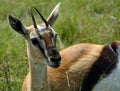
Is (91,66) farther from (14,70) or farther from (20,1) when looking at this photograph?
(20,1)

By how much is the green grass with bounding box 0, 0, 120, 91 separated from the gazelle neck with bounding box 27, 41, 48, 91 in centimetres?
81

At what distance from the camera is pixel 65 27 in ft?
28.7

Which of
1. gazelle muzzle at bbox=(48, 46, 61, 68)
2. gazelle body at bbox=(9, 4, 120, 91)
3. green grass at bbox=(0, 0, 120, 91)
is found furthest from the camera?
green grass at bbox=(0, 0, 120, 91)

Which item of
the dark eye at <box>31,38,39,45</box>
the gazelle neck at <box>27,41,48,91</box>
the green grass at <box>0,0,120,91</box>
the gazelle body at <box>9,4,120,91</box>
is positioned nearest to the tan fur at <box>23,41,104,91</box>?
the gazelle body at <box>9,4,120,91</box>

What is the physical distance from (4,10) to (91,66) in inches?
146

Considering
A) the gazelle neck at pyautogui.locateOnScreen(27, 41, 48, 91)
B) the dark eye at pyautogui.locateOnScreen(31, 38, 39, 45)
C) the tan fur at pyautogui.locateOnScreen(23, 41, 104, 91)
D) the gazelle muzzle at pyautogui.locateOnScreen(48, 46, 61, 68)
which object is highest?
the dark eye at pyautogui.locateOnScreen(31, 38, 39, 45)

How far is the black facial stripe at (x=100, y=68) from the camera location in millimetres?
6699

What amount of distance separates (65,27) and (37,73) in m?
2.64

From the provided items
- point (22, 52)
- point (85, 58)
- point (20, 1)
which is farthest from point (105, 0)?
point (85, 58)

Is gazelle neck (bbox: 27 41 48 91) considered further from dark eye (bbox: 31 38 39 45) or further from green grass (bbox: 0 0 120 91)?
green grass (bbox: 0 0 120 91)

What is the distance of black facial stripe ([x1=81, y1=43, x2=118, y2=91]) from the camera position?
22.0 feet

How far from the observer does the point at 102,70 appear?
6715mm

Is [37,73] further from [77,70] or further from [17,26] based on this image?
[77,70]

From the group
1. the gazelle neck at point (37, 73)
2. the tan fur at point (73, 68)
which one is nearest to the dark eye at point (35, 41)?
the gazelle neck at point (37, 73)
